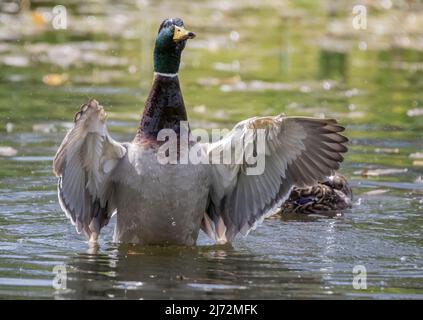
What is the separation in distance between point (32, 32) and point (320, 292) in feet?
46.7

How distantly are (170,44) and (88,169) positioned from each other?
46.2 inches

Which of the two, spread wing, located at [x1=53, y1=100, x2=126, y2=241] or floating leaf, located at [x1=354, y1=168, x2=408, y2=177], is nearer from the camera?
spread wing, located at [x1=53, y1=100, x2=126, y2=241]

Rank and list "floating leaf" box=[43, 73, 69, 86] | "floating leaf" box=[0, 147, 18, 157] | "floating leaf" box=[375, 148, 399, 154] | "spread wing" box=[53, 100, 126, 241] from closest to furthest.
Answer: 1. "spread wing" box=[53, 100, 126, 241]
2. "floating leaf" box=[0, 147, 18, 157]
3. "floating leaf" box=[375, 148, 399, 154]
4. "floating leaf" box=[43, 73, 69, 86]

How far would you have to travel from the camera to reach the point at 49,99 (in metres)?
14.4

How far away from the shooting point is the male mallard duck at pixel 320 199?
9974 mm

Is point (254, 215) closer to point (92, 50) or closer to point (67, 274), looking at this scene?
point (67, 274)

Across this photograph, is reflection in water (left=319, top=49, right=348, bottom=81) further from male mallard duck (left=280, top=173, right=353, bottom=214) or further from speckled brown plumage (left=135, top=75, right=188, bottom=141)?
speckled brown plumage (left=135, top=75, right=188, bottom=141)

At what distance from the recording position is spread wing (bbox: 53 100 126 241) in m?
7.59

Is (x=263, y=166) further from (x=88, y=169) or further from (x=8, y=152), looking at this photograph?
(x=8, y=152)


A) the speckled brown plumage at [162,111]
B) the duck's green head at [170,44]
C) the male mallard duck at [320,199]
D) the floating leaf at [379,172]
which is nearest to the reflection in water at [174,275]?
the speckled brown plumage at [162,111]

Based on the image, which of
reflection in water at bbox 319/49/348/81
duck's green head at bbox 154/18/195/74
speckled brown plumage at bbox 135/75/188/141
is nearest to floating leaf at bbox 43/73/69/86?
reflection in water at bbox 319/49/348/81

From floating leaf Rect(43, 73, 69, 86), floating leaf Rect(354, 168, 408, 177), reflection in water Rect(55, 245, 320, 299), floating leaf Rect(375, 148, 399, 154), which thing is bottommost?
reflection in water Rect(55, 245, 320, 299)

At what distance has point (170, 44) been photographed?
27.4 feet

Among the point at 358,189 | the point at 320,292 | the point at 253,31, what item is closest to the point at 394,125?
the point at 358,189
